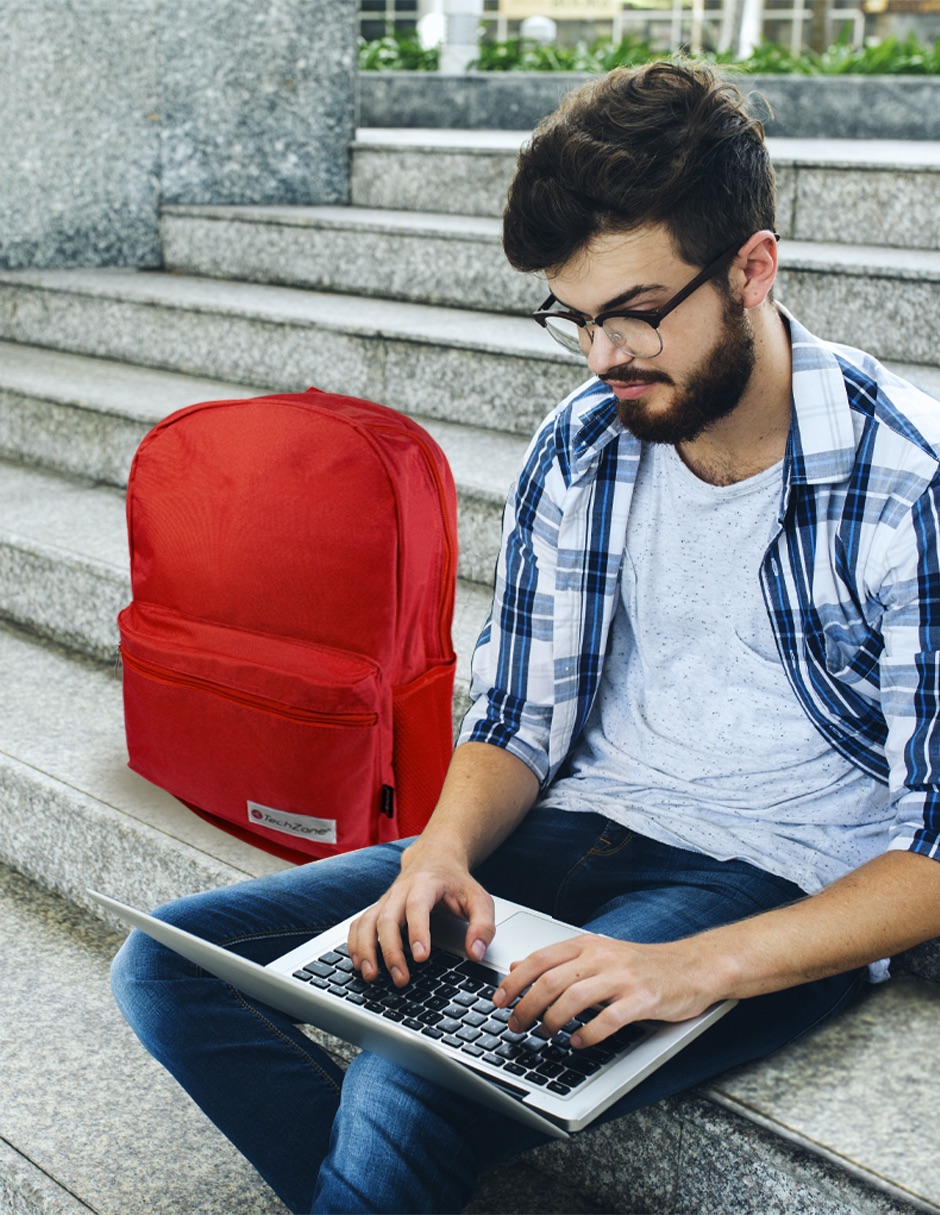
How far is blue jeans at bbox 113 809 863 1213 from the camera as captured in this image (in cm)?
126

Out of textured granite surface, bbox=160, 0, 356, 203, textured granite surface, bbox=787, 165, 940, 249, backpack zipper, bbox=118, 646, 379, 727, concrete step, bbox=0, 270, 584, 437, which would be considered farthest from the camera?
textured granite surface, bbox=160, 0, 356, 203

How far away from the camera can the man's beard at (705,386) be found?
56.3 inches

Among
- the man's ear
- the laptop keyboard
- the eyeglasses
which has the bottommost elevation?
the laptop keyboard

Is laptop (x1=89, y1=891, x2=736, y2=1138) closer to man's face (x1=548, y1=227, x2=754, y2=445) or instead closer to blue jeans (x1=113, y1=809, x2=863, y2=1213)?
blue jeans (x1=113, y1=809, x2=863, y2=1213)

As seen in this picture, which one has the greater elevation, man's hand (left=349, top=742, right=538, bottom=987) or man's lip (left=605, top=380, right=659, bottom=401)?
man's lip (left=605, top=380, right=659, bottom=401)

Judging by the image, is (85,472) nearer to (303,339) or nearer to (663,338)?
(303,339)

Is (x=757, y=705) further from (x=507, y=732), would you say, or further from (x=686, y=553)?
(x=507, y=732)

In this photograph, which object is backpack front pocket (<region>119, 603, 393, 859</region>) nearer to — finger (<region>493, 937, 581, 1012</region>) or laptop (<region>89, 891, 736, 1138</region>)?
laptop (<region>89, 891, 736, 1138</region>)

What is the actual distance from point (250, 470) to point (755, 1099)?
1084 mm

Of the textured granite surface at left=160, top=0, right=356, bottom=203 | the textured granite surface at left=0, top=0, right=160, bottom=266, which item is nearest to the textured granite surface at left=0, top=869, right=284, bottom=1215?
the textured granite surface at left=0, top=0, right=160, bottom=266

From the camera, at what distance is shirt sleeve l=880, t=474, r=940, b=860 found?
4.38 ft

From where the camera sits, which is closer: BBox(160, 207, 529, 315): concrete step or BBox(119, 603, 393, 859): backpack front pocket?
BBox(119, 603, 393, 859): backpack front pocket

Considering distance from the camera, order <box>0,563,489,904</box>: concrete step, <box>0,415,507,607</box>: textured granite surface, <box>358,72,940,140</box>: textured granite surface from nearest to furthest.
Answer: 1. <box>0,563,489,904</box>: concrete step
2. <box>0,415,507,607</box>: textured granite surface
3. <box>358,72,940,140</box>: textured granite surface

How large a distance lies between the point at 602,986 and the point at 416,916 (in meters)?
0.23
